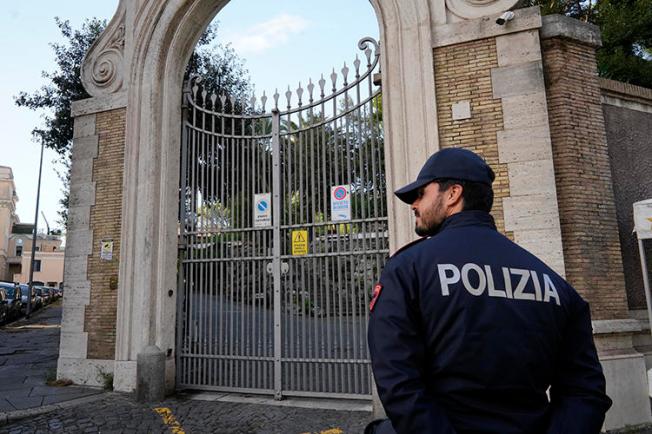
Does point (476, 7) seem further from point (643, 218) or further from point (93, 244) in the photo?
point (93, 244)

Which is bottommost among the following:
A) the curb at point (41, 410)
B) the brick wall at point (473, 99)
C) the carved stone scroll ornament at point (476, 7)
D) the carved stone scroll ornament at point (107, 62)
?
the curb at point (41, 410)

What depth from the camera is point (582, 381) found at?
1.50 metres

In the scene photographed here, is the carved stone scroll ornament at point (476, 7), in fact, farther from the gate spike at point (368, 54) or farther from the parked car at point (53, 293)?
the parked car at point (53, 293)

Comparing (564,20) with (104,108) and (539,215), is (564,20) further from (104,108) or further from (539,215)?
(104,108)

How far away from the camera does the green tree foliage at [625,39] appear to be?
34.6 ft

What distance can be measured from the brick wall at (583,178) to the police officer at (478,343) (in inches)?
153

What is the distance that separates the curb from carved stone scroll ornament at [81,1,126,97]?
4760 mm

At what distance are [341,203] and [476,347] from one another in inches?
178

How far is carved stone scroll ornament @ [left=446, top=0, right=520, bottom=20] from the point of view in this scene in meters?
5.46

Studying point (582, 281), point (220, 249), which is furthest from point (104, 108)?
point (582, 281)

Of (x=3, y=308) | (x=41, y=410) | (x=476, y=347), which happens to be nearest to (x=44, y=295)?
(x=3, y=308)

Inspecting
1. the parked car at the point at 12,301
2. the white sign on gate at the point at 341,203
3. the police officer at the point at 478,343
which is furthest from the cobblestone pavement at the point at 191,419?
the parked car at the point at 12,301

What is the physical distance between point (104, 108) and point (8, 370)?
16.3 feet

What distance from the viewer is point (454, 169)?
1.63 meters
